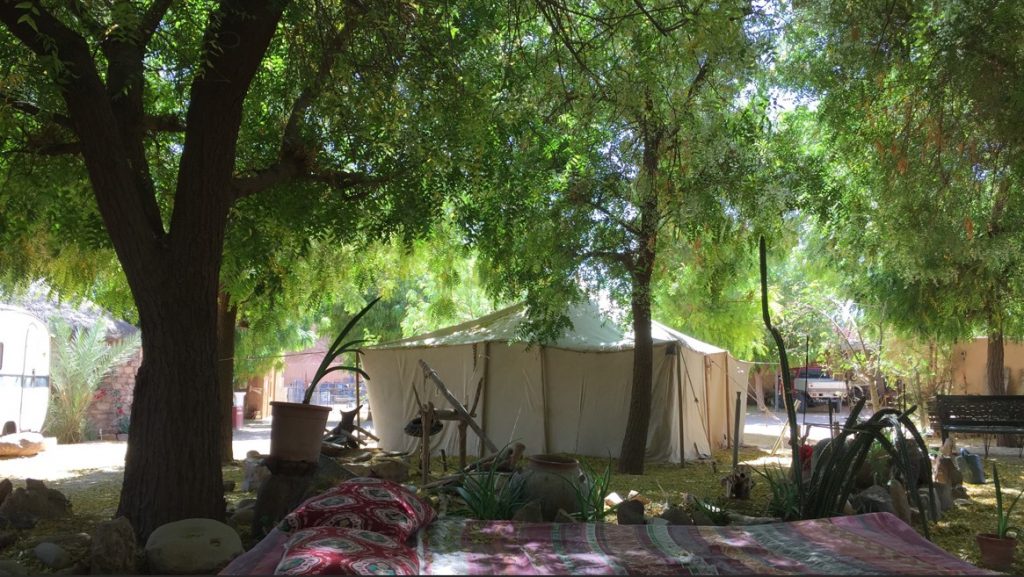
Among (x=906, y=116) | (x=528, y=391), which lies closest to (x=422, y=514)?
(x=906, y=116)

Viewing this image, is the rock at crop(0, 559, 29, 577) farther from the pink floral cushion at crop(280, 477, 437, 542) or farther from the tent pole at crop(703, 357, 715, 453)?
the tent pole at crop(703, 357, 715, 453)

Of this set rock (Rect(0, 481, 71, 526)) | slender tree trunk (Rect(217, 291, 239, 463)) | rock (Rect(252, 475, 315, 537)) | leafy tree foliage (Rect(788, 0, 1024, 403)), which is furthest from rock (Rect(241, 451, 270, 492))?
leafy tree foliage (Rect(788, 0, 1024, 403))

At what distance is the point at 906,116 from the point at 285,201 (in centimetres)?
545

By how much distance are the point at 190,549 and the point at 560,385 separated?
326 inches

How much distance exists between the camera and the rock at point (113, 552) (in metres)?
4.17

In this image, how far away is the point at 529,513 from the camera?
199 inches

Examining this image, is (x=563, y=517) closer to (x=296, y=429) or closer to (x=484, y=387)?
(x=296, y=429)

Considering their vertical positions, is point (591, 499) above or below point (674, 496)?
above

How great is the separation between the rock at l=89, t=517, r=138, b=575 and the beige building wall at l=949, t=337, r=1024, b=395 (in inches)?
715

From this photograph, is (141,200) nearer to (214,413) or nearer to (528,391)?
(214,413)

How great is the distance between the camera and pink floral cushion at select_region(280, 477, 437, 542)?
12.5 feet

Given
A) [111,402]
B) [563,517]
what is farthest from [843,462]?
[111,402]

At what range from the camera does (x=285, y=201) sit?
286 inches

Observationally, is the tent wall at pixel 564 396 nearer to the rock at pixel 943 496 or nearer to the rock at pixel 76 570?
the rock at pixel 943 496
